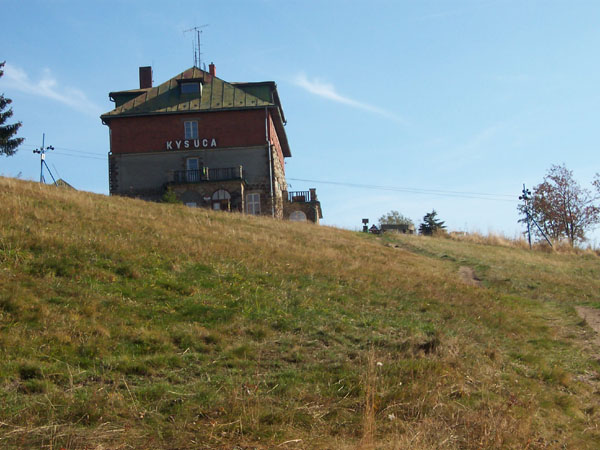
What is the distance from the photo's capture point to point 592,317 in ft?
51.5

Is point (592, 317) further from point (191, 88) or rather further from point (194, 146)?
point (191, 88)

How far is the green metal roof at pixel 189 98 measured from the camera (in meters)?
45.4

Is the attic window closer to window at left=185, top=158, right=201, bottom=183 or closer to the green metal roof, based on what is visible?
the green metal roof

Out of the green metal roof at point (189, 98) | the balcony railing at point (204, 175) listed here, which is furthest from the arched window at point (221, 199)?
the green metal roof at point (189, 98)

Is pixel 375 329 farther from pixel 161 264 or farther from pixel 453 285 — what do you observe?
pixel 453 285

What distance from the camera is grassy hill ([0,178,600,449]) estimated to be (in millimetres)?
6945

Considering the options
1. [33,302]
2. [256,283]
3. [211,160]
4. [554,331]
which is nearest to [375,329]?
[256,283]

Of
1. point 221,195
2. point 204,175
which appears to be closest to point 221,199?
point 221,195

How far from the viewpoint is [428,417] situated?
7559 millimetres

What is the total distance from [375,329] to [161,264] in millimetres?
5170

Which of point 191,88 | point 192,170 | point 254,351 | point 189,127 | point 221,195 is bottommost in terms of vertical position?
point 254,351

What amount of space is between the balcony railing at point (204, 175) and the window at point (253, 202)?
199cm

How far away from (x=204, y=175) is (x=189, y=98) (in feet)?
22.0

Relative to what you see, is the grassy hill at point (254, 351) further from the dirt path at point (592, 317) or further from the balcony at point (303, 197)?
the balcony at point (303, 197)
